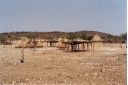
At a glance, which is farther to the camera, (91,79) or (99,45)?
(99,45)

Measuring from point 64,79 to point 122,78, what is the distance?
1.43m

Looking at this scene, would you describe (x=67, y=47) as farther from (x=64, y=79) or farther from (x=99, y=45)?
(x=64, y=79)

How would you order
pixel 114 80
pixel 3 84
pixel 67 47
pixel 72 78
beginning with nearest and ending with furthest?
1. pixel 3 84
2. pixel 114 80
3. pixel 72 78
4. pixel 67 47

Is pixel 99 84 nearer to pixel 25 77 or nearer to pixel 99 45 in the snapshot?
pixel 25 77

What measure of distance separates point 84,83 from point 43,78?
1349 mm

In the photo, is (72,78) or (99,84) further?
(72,78)

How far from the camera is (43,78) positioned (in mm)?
8781

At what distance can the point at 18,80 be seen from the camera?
27.7 feet

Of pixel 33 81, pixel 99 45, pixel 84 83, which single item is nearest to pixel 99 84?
pixel 84 83

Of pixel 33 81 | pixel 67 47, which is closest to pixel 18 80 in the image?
pixel 33 81

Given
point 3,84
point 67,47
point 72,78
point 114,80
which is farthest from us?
point 67,47

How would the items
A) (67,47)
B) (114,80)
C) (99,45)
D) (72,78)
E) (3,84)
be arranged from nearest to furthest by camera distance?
1. (3,84)
2. (114,80)
3. (72,78)
4. (67,47)
5. (99,45)

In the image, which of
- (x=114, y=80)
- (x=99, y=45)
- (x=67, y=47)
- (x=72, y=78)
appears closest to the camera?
(x=114, y=80)

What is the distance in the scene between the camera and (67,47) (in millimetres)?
29906
